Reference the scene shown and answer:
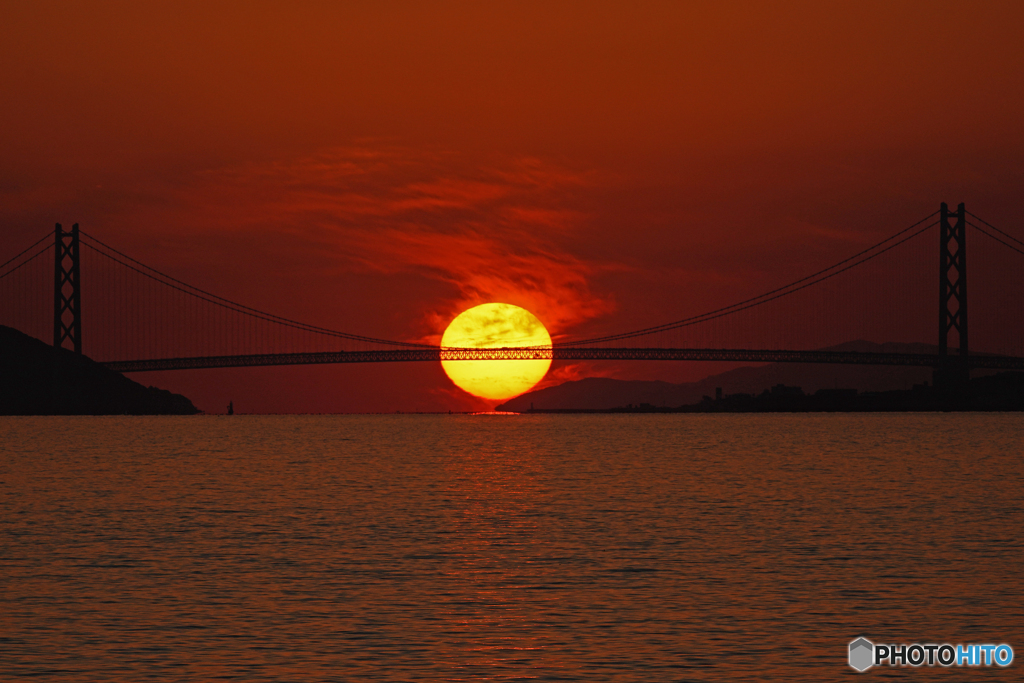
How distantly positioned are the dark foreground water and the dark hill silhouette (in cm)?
8077

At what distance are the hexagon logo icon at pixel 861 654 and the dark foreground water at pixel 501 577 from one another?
8.1 inches

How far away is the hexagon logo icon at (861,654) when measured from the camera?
44.5ft

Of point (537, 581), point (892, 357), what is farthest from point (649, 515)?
point (892, 357)

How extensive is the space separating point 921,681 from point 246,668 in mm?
6506

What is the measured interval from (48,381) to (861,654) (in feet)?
380

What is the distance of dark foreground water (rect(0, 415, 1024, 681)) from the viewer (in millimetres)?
14062

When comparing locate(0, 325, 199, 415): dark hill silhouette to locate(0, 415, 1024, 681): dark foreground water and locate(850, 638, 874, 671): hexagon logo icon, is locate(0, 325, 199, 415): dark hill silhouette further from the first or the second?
locate(850, 638, 874, 671): hexagon logo icon

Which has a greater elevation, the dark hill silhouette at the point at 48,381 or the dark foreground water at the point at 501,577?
the dark hill silhouette at the point at 48,381

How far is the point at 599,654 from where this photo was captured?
14250mm

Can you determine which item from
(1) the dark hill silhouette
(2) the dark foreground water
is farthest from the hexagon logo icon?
(1) the dark hill silhouette

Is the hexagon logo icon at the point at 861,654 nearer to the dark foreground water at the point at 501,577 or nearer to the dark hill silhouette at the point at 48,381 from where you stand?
the dark foreground water at the point at 501,577

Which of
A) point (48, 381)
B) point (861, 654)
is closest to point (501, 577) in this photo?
point (861, 654)

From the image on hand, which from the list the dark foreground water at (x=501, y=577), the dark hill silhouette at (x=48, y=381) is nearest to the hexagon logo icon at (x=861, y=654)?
the dark foreground water at (x=501, y=577)

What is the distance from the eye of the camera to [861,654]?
14.0m
